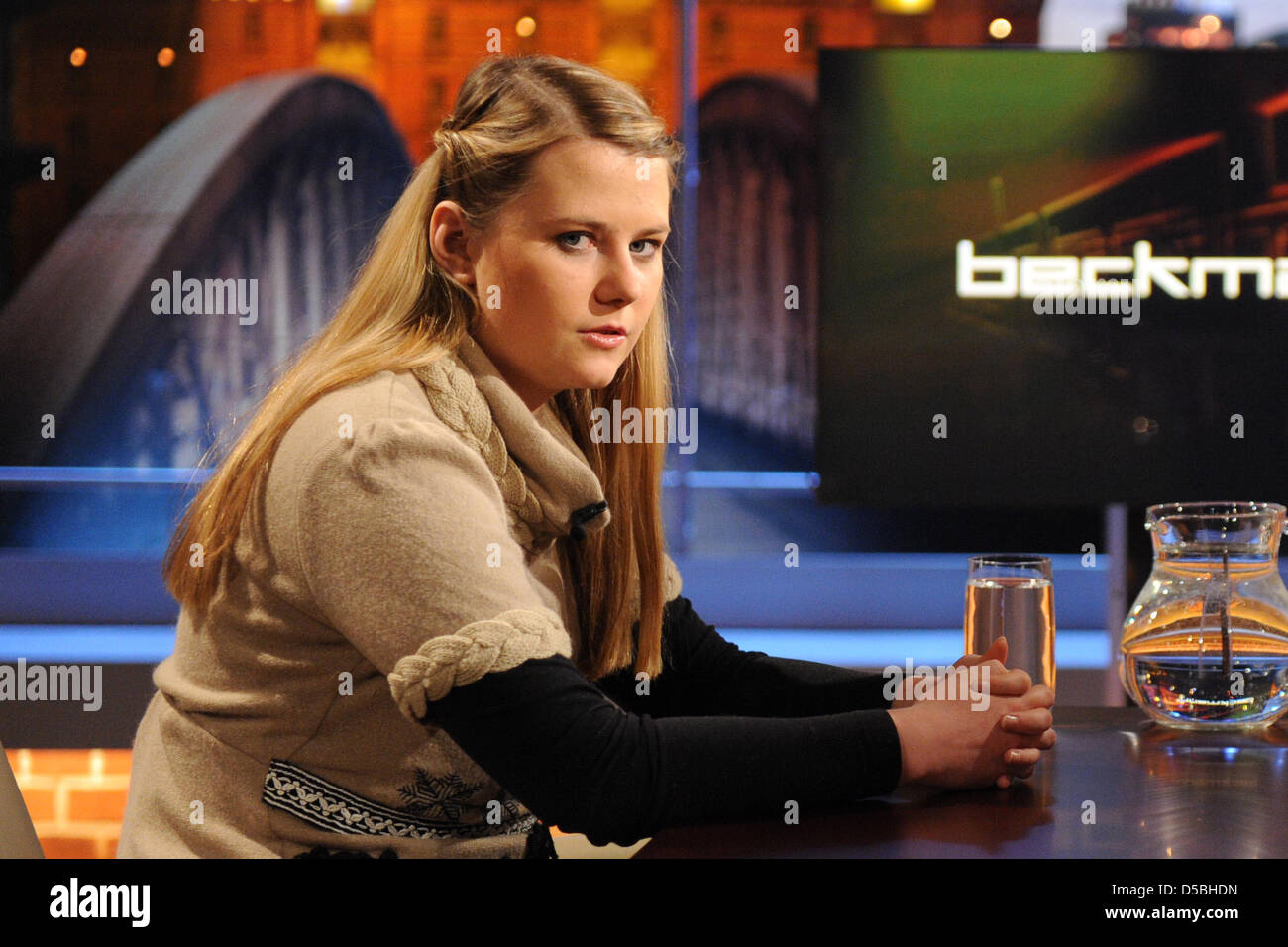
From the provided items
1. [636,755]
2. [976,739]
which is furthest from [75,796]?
[976,739]

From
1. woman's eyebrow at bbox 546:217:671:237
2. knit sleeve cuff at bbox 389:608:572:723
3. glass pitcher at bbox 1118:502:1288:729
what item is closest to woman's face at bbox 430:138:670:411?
woman's eyebrow at bbox 546:217:671:237

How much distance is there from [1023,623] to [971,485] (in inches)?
61.8

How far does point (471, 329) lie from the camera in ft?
4.03

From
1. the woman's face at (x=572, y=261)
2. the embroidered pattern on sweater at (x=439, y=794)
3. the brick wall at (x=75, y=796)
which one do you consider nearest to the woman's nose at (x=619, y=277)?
the woman's face at (x=572, y=261)

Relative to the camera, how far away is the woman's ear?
1.23 meters

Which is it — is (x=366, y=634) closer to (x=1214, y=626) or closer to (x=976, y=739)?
(x=976, y=739)

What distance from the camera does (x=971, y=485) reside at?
2715 millimetres

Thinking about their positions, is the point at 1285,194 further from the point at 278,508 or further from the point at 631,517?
the point at 278,508

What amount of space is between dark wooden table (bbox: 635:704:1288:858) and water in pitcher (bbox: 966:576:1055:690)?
0.09 m

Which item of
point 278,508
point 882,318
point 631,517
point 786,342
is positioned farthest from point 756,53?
point 278,508

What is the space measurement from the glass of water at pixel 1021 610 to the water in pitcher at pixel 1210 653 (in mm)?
134

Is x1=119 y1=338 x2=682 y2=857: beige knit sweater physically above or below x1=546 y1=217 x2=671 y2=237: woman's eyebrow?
below

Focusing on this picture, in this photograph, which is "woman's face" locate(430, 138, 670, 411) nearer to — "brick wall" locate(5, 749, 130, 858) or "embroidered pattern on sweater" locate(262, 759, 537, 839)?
"embroidered pattern on sweater" locate(262, 759, 537, 839)
